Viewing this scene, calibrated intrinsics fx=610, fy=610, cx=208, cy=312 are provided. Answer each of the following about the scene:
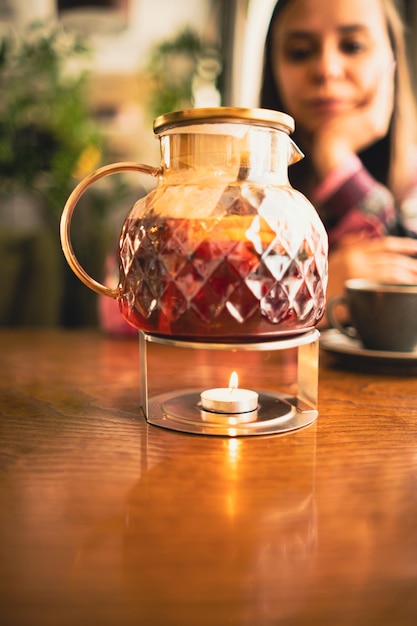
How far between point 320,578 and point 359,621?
0.03 m

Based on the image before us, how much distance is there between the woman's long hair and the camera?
1746 mm

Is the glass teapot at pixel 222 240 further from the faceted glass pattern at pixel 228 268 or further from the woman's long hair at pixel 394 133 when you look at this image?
the woman's long hair at pixel 394 133

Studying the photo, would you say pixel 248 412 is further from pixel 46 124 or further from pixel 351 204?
pixel 46 124

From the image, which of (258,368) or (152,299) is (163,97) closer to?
(258,368)

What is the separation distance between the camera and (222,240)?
474mm

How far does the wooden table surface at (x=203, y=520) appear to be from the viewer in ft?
0.83

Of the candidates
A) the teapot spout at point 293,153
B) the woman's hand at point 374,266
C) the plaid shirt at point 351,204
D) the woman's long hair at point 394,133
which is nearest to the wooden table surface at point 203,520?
the teapot spout at point 293,153

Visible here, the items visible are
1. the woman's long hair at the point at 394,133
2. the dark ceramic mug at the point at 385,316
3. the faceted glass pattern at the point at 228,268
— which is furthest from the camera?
the woman's long hair at the point at 394,133

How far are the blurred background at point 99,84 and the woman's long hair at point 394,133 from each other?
30 centimetres

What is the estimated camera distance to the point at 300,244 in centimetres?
50

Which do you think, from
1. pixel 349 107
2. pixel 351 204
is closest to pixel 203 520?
pixel 351 204

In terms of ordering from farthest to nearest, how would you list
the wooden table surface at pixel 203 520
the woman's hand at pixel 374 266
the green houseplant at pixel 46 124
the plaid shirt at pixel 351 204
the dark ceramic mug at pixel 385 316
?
the green houseplant at pixel 46 124 → the plaid shirt at pixel 351 204 → the woman's hand at pixel 374 266 → the dark ceramic mug at pixel 385 316 → the wooden table surface at pixel 203 520

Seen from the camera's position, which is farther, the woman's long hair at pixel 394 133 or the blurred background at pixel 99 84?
the blurred background at pixel 99 84

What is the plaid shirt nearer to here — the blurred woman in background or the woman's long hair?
the blurred woman in background
